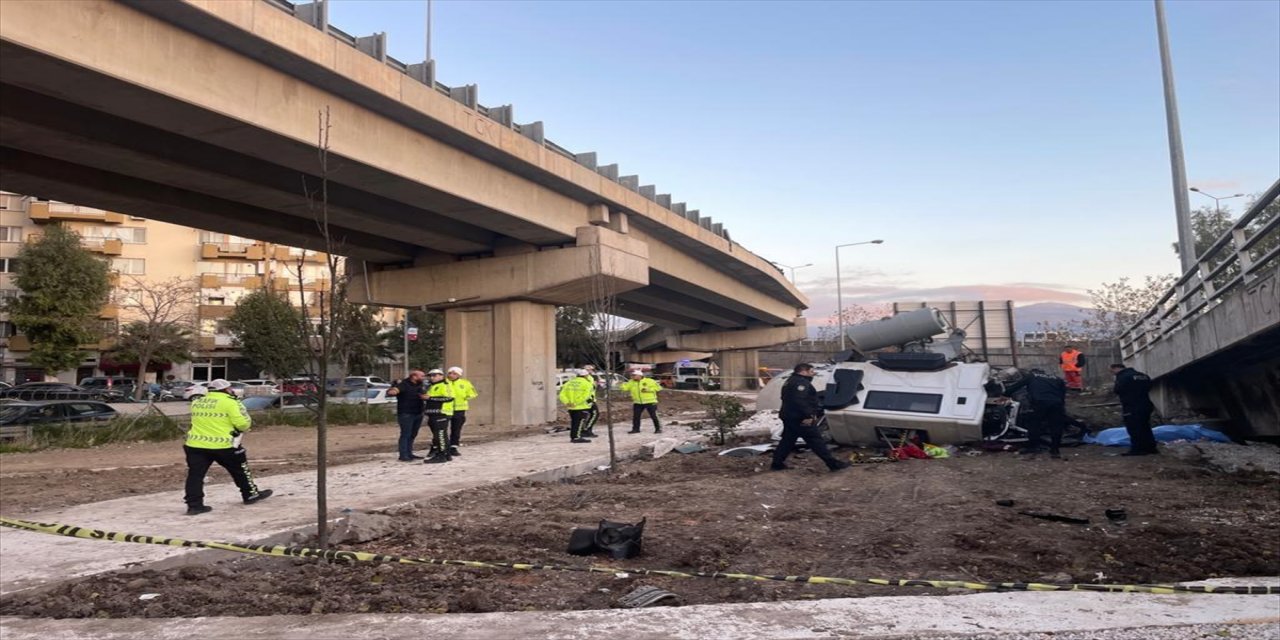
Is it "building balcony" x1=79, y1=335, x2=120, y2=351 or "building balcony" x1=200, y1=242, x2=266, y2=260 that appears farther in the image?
"building balcony" x1=200, y1=242, x2=266, y2=260

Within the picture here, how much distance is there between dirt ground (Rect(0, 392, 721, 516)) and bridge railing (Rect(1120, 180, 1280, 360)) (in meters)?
13.9

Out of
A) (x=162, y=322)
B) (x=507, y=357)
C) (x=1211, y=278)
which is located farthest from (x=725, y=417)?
(x=162, y=322)

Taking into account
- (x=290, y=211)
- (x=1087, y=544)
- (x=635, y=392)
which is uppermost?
(x=290, y=211)

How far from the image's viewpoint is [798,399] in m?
11.5

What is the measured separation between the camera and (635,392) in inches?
755

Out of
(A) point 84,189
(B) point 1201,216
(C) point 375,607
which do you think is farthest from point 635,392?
(B) point 1201,216

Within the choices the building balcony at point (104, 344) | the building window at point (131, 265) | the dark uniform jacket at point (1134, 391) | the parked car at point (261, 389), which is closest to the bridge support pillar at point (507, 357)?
the parked car at point (261, 389)

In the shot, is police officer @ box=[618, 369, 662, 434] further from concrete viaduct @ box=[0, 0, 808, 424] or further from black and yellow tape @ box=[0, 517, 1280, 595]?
black and yellow tape @ box=[0, 517, 1280, 595]

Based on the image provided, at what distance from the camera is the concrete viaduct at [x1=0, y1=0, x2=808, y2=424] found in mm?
11758

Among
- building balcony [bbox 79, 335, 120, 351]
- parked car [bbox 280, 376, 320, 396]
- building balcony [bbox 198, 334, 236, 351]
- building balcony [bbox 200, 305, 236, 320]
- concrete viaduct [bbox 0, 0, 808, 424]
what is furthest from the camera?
building balcony [bbox 200, 305, 236, 320]

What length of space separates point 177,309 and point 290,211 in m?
36.6

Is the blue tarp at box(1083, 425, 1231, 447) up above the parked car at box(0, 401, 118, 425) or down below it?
below

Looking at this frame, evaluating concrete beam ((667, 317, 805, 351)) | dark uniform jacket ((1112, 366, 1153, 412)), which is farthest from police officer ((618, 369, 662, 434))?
concrete beam ((667, 317, 805, 351))

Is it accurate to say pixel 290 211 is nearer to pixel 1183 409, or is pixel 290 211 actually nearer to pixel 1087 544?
pixel 1087 544
